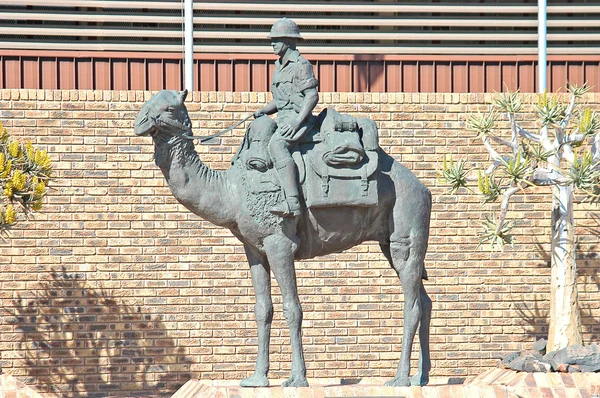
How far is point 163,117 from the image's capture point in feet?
37.5

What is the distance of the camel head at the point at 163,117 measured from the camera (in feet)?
37.4

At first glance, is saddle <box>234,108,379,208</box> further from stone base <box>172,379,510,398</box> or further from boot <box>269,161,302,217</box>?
stone base <box>172,379,510,398</box>

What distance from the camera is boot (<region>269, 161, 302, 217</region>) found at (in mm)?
11609

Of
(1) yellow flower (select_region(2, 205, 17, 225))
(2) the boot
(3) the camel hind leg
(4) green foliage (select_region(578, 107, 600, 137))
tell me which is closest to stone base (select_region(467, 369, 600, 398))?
(3) the camel hind leg

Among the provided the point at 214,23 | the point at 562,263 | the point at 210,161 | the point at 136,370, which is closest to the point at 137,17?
the point at 214,23

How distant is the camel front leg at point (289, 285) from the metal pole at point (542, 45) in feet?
21.6

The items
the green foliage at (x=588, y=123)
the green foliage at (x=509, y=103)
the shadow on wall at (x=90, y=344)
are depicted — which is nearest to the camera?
the green foliage at (x=588, y=123)

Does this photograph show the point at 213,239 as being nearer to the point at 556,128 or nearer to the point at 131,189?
the point at 131,189

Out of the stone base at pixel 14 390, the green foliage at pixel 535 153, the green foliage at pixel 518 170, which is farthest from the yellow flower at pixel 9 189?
the green foliage at pixel 535 153

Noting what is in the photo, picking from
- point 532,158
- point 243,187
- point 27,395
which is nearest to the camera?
point 243,187

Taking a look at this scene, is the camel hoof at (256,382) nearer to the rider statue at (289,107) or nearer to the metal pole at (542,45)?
the rider statue at (289,107)

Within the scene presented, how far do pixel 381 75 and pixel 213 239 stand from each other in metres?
2.98

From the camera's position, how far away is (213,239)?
1623 cm

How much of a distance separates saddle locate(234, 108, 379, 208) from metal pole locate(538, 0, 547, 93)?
6.11 metres
